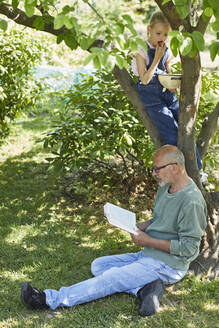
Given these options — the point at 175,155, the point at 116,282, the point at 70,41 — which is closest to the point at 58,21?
the point at 70,41

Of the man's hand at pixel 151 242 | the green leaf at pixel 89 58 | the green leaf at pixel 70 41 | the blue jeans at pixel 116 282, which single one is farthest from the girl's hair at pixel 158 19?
the blue jeans at pixel 116 282

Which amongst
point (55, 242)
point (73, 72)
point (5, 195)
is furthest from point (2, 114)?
point (73, 72)

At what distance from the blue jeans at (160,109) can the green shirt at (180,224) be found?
0.53 metres

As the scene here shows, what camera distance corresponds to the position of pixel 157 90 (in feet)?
12.2

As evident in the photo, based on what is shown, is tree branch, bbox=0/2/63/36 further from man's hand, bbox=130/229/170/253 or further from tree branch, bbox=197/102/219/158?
man's hand, bbox=130/229/170/253

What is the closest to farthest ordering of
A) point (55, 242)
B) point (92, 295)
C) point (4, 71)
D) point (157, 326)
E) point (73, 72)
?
1. point (157, 326)
2. point (92, 295)
3. point (55, 242)
4. point (4, 71)
5. point (73, 72)

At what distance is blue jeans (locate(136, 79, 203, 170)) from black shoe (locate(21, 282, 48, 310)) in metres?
1.67

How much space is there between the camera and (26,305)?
3332mm

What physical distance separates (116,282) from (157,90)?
65.0 inches

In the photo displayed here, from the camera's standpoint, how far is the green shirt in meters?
3.24

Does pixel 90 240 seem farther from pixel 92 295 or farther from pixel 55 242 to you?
pixel 92 295

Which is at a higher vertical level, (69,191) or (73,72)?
(73,72)

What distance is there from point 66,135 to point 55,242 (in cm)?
116

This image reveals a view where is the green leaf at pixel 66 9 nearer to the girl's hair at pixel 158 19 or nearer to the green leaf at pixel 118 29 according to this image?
the green leaf at pixel 118 29
